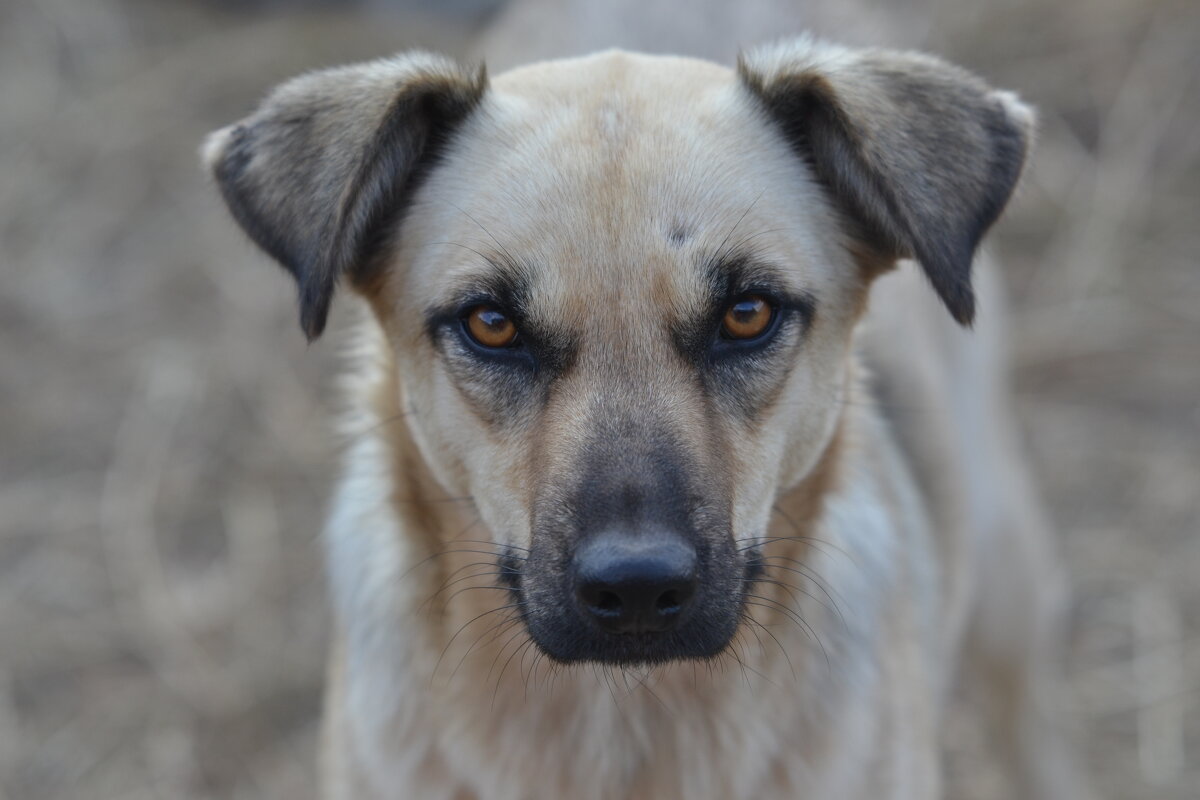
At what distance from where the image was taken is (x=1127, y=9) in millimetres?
7285

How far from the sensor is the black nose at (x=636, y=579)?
7.19 feet

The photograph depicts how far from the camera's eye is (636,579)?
219 centimetres

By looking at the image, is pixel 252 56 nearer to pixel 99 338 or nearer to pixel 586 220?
pixel 99 338

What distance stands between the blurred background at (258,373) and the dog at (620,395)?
1.39 m

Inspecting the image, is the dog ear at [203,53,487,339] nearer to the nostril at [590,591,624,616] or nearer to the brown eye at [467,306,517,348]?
the brown eye at [467,306,517,348]

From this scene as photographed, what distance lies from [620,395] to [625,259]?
0.84 feet

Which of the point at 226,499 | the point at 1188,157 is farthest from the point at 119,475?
the point at 1188,157

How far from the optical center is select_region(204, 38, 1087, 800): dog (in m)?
2.42

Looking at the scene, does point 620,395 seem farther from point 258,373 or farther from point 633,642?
point 258,373

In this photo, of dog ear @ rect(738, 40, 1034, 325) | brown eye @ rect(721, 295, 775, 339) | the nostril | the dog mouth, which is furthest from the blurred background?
the nostril

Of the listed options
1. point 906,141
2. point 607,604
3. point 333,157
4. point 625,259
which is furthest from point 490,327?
point 906,141

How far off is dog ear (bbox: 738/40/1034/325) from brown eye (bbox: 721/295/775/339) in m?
0.32

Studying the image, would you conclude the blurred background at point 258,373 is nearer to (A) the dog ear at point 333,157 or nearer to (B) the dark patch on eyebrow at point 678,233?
(A) the dog ear at point 333,157

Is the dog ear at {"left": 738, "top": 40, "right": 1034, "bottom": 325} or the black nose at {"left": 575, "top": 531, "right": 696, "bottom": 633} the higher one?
the dog ear at {"left": 738, "top": 40, "right": 1034, "bottom": 325}
